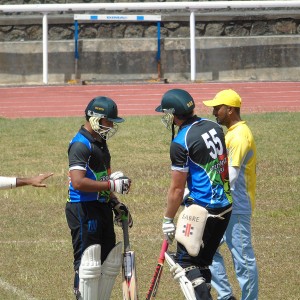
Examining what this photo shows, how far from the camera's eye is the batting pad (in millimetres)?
8703

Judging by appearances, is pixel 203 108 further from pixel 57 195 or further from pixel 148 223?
pixel 148 223

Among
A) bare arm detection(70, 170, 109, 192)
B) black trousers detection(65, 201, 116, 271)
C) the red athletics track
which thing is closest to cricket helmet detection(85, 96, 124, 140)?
bare arm detection(70, 170, 109, 192)

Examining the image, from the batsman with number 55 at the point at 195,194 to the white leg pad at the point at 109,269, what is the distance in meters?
0.48

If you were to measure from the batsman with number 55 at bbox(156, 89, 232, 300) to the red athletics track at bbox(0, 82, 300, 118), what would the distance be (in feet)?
47.2

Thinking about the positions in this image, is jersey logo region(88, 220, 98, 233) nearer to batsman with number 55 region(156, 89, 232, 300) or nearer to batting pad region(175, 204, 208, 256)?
batsman with number 55 region(156, 89, 232, 300)

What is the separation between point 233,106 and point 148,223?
463 cm

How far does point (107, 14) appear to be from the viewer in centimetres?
3159

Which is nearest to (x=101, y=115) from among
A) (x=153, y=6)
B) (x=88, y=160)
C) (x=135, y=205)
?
(x=88, y=160)

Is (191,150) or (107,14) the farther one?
(107,14)

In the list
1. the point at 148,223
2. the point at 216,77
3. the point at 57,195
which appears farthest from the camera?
the point at 216,77

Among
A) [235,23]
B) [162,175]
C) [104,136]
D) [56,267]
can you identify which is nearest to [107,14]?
[235,23]

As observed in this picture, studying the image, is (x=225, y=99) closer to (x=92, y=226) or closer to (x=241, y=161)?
(x=241, y=161)

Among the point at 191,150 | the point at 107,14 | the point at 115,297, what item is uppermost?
the point at 107,14

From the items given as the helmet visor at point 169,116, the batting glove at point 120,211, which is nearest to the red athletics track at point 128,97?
the batting glove at point 120,211
